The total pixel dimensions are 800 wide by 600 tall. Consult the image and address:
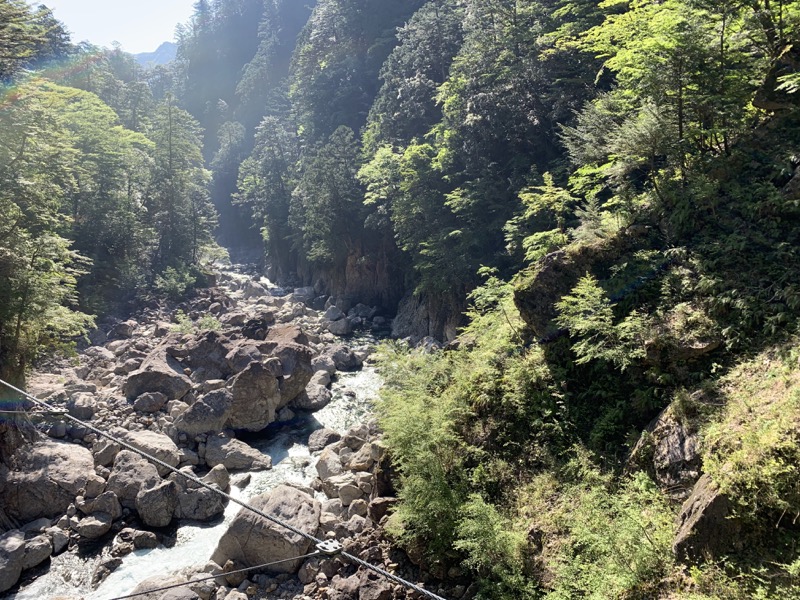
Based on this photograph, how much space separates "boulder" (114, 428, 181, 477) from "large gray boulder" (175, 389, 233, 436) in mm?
941

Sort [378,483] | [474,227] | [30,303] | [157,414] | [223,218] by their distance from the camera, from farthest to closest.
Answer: [223,218]
[474,227]
[157,414]
[30,303]
[378,483]

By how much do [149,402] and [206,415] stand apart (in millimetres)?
2802

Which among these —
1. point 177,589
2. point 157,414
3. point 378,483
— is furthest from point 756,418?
point 157,414

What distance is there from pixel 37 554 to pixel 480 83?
87.3 feet

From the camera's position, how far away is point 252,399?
19625mm

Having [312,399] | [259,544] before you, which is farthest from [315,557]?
[312,399]

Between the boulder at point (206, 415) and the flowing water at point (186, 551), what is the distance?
167cm

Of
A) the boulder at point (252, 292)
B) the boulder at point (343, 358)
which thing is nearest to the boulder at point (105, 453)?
the boulder at point (343, 358)

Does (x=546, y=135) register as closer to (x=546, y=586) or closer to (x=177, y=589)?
(x=546, y=586)

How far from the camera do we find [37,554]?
492 inches

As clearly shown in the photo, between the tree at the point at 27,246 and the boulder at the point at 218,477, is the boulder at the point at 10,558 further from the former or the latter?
the tree at the point at 27,246

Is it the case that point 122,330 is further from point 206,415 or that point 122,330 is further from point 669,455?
point 669,455

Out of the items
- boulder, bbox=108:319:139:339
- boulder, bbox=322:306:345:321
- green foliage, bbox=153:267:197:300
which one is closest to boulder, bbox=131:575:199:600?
boulder, bbox=108:319:139:339

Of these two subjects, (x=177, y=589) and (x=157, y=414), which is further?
(x=157, y=414)
